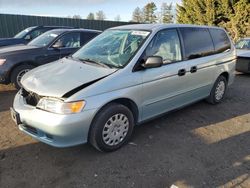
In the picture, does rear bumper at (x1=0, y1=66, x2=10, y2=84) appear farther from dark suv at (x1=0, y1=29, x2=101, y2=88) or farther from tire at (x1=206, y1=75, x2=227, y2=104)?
tire at (x1=206, y1=75, x2=227, y2=104)

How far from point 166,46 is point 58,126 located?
2.20 m

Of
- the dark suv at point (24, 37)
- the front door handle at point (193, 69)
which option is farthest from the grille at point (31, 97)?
the dark suv at point (24, 37)

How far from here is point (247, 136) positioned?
13.6 ft

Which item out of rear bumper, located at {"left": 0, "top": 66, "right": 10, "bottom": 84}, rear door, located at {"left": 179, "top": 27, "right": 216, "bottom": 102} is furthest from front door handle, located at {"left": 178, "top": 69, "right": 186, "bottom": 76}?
rear bumper, located at {"left": 0, "top": 66, "right": 10, "bottom": 84}

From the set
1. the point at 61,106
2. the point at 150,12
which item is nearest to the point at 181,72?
the point at 61,106

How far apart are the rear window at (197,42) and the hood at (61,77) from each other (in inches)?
67.3

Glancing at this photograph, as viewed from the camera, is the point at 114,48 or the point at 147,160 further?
the point at 114,48

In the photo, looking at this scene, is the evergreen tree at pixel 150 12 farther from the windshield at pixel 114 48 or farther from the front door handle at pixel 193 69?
the windshield at pixel 114 48

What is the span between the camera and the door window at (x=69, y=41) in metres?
6.89

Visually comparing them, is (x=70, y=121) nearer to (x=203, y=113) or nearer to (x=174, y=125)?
(x=174, y=125)

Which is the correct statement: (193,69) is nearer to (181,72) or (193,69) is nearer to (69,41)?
(181,72)

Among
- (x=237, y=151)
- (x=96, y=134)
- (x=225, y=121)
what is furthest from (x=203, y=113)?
(x=96, y=134)

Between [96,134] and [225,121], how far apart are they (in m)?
2.73

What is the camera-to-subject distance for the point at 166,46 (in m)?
4.09
